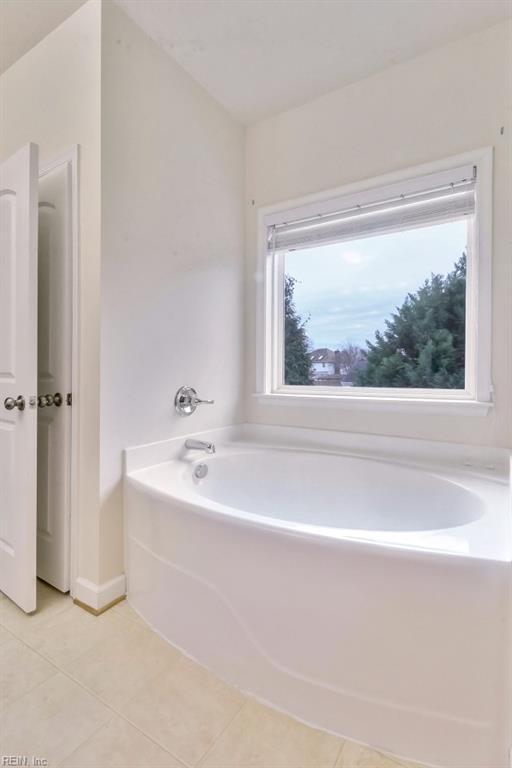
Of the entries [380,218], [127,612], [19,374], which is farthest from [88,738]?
[380,218]

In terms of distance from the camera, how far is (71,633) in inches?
54.7

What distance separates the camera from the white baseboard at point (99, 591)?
1.51 meters

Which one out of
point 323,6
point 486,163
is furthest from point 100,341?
point 486,163

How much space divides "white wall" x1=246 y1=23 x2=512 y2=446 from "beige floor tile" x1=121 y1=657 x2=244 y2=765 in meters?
1.30

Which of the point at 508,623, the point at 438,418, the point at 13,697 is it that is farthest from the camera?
the point at 438,418

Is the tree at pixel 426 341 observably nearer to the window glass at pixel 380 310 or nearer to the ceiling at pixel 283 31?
the window glass at pixel 380 310

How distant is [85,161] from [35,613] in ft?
6.14

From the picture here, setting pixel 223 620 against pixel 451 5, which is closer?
pixel 223 620

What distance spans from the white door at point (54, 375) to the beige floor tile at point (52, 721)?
21.7 inches

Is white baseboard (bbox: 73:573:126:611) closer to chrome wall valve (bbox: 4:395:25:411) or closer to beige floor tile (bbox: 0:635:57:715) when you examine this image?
beige floor tile (bbox: 0:635:57:715)

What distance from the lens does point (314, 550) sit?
994 mm

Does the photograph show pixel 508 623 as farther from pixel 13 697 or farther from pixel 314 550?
pixel 13 697

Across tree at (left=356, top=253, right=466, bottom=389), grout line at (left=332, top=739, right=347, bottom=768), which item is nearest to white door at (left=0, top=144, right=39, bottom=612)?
grout line at (left=332, top=739, right=347, bottom=768)

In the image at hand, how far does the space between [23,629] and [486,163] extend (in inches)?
107
